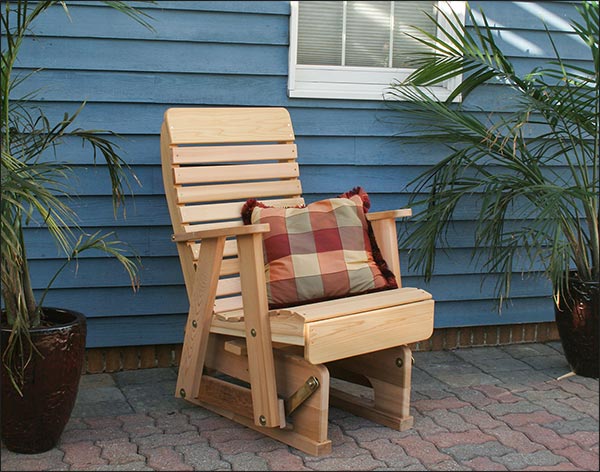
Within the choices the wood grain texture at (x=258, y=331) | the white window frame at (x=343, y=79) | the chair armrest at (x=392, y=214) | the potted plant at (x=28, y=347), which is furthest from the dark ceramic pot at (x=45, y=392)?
the white window frame at (x=343, y=79)

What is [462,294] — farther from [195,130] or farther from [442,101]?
[195,130]

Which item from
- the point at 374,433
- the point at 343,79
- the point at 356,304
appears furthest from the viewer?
the point at 343,79

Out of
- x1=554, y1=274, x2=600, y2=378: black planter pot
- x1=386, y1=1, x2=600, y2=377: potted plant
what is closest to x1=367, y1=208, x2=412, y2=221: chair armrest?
x1=386, y1=1, x2=600, y2=377: potted plant

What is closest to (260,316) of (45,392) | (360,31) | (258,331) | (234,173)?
(258,331)

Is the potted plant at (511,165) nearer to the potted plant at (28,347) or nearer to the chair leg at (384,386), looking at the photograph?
the chair leg at (384,386)

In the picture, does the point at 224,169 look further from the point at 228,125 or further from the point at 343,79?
the point at 343,79

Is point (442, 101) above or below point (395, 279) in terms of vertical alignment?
above

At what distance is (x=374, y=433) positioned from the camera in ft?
9.53

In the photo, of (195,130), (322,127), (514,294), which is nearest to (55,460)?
(195,130)

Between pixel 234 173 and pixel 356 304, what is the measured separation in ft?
2.85

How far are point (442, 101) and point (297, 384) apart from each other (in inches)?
69.5

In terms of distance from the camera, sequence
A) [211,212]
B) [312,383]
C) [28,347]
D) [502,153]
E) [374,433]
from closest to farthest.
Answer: [28,347], [312,383], [374,433], [211,212], [502,153]

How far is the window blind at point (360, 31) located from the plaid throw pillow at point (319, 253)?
928 millimetres

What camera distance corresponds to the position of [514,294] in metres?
4.09
